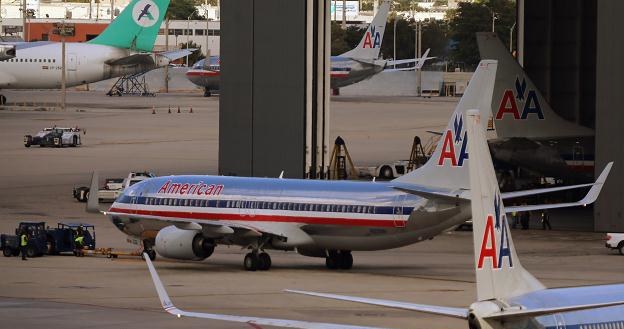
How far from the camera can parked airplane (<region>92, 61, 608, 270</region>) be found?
143 ft

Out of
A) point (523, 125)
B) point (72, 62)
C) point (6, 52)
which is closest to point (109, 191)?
point (523, 125)

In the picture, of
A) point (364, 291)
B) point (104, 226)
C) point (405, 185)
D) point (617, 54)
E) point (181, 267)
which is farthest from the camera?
point (104, 226)

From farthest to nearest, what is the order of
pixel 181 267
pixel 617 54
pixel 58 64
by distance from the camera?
pixel 58 64, pixel 617 54, pixel 181 267

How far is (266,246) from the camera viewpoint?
46594 mm

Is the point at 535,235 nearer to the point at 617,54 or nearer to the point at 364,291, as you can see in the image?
the point at 617,54

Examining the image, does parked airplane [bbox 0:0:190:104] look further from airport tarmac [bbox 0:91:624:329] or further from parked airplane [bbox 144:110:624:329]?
parked airplane [bbox 144:110:624:329]

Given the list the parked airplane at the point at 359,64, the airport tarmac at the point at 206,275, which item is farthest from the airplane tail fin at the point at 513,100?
the parked airplane at the point at 359,64

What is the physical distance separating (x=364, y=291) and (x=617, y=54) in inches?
738

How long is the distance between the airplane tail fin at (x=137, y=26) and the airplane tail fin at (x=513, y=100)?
8686cm

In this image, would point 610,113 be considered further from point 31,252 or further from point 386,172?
point 386,172

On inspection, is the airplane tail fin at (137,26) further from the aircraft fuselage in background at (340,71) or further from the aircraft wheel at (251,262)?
the aircraft wheel at (251,262)

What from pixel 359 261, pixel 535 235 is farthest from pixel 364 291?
pixel 535 235

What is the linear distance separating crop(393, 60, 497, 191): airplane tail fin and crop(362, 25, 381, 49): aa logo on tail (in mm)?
109229

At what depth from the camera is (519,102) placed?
62906 mm
